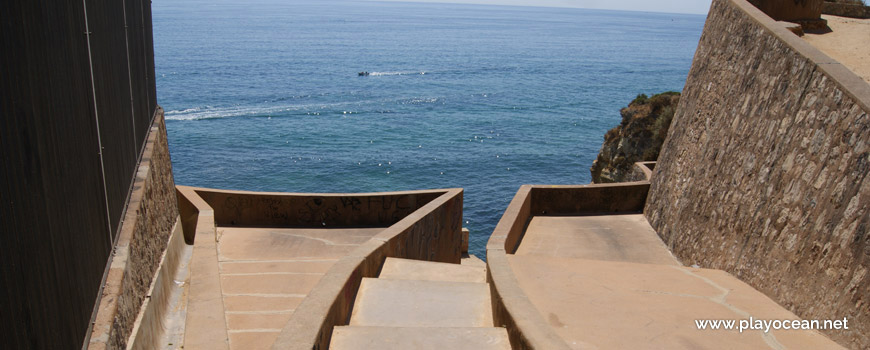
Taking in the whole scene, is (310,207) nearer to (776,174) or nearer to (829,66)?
(776,174)

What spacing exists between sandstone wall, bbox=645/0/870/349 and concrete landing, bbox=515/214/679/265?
0.33 meters

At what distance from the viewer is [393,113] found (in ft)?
223

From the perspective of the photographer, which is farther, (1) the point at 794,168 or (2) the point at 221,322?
(1) the point at 794,168

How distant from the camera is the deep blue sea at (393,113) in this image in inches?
1828

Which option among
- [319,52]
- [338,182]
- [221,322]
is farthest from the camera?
[319,52]

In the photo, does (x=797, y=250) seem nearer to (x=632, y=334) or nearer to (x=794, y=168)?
(x=794, y=168)

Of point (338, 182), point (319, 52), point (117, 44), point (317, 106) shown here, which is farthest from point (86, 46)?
point (319, 52)

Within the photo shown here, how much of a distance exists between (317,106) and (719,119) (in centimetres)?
6201

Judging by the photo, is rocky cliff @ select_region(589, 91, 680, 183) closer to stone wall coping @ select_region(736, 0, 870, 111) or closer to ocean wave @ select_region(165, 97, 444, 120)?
stone wall coping @ select_region(736, 0, 870, 111)

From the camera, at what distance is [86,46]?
538 cm

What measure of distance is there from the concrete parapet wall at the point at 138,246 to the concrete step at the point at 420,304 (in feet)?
5.95

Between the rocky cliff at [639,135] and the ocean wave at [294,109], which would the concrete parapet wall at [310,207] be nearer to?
the rocky cliff at [639,135]

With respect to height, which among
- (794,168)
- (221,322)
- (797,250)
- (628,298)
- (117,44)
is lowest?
(221,322)

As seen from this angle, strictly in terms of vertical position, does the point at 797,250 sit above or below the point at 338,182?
above
